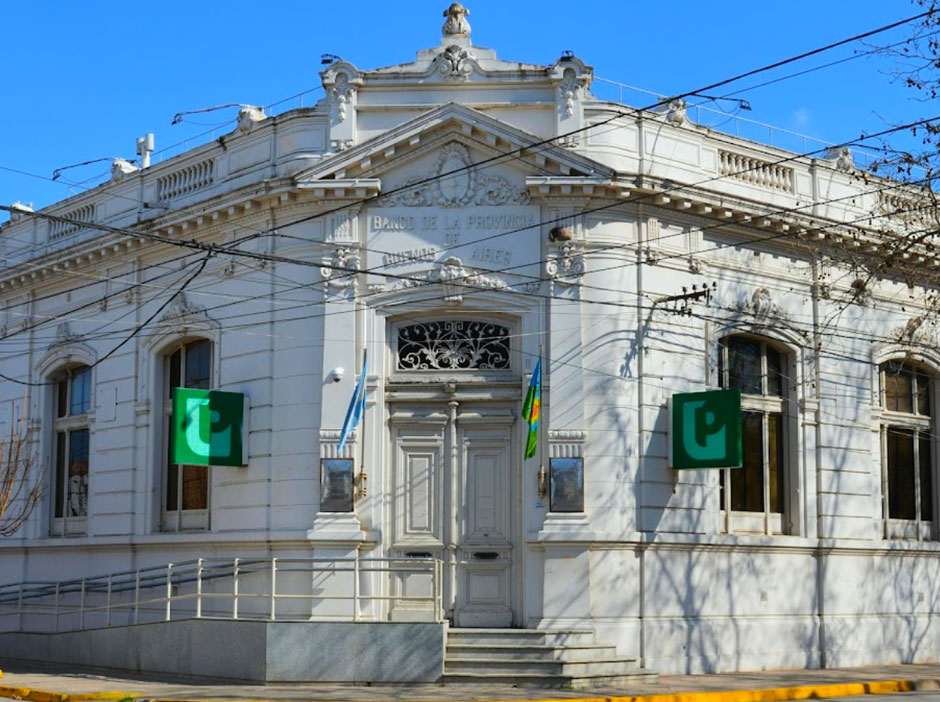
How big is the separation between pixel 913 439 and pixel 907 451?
283mm

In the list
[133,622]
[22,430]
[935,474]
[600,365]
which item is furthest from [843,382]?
[22,430]

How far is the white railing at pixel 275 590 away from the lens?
67.2ft

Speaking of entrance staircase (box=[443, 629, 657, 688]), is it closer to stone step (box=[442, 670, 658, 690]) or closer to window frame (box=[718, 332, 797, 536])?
stone step (box=[442, 670, 658, 690])

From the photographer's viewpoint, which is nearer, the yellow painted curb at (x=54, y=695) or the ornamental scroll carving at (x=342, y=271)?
the yellow painted curb at (x=54, y=695)

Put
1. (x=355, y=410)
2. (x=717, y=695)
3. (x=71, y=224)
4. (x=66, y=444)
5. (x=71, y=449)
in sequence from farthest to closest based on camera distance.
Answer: (x=66, y=444), (x=71, y=449), (x=71, y=224), (x=355, y=410), (x=717, y=695)

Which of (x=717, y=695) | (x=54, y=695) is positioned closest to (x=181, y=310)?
(x=54, y=695)

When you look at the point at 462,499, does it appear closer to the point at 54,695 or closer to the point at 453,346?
the point at 453,346

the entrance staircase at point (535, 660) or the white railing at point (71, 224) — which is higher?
the white railing at point (71, 224)

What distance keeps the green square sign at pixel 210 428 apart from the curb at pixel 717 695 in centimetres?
417

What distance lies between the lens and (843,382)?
2431cm

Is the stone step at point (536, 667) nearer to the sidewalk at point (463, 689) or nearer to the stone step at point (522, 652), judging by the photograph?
the stone step at point (522, 652)

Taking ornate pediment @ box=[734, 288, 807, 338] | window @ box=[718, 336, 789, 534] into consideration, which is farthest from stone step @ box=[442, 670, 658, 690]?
ornate pediment @ box=[734, 288, 807, 338]

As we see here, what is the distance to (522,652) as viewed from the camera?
19828 mm

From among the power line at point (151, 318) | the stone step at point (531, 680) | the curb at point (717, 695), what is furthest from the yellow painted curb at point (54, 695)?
the power line at point (151, 318)
